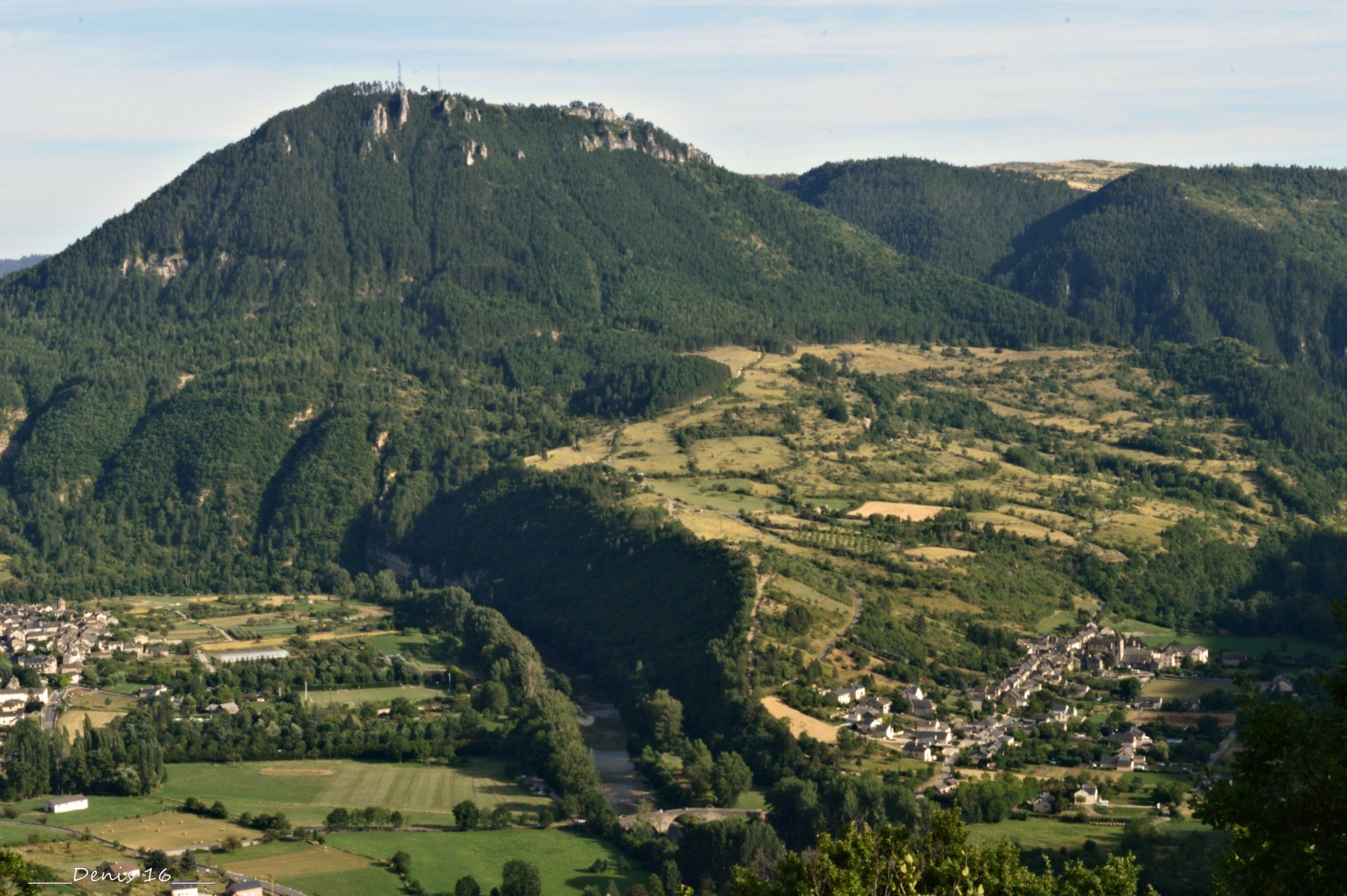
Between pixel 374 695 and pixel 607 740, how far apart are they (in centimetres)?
1761

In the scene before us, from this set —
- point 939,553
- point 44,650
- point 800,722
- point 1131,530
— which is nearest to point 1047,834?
point 800,722

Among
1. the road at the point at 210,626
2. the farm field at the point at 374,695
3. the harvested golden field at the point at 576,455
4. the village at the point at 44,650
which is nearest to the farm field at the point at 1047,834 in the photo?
the farm field at the point at 374,695

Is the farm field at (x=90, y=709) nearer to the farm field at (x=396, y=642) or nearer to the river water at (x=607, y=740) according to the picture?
the farm field at (x=396, y=642)

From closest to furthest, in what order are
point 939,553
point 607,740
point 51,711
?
point 607,740, point 51,711, point 939,553

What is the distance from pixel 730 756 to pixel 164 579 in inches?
3253

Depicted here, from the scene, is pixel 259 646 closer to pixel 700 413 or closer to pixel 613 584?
pixel 613 584

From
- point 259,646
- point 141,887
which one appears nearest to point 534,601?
point 259,646

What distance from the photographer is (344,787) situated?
87.1m

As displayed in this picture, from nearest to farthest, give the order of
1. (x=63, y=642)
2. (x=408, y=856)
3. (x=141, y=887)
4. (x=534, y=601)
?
1. (x=141, y=887)
2. (x=408, y=856)
3. (x=63, y=642)
4. (x=534, y=601)

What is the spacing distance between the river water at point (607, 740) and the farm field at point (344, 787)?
4.11 metres

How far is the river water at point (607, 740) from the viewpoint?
86500 mm

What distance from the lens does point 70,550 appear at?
513ft

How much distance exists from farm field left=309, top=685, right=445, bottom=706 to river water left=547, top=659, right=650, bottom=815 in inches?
350

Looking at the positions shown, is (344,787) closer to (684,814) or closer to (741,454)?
(684,814)
